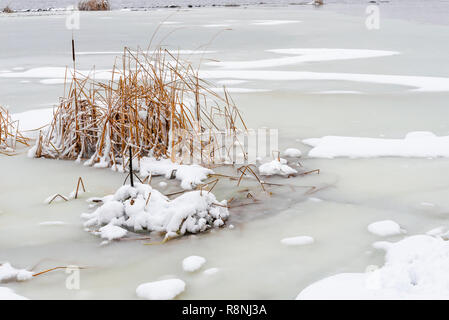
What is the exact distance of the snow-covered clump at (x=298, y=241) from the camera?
1.92 meters

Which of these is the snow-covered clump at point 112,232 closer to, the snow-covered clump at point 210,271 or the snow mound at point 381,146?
the snow-covered clump at point 210,271

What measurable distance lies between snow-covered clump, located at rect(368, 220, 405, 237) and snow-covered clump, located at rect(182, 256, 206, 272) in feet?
2.26

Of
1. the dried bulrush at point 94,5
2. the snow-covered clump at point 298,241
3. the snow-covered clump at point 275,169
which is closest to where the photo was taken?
the snow-covered clump at point 298,241

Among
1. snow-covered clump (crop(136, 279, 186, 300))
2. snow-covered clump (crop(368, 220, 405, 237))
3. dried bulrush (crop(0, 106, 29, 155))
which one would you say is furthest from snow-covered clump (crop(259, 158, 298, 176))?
dried bulrush (crop(0, 106, 29, 155))

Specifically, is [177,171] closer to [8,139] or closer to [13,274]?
[13,274]

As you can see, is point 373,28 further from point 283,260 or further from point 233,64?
point 283,260

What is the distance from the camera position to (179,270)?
1750 millimetres

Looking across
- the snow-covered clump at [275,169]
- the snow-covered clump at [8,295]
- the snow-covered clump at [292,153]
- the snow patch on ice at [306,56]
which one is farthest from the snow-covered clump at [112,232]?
the snow patch on ice at [306,56]

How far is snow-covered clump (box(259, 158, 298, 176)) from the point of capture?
2.65 m

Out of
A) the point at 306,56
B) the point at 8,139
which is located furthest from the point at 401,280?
the point at 306,56

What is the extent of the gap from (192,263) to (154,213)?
0.39m

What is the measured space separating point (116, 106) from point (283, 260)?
1417 mm

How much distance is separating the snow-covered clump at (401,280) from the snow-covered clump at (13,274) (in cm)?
89

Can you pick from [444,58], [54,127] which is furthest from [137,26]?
[54,127]
